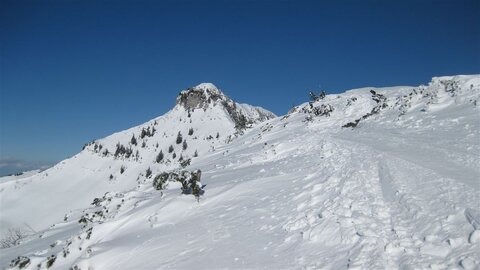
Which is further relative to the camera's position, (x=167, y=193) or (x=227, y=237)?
(x=167, y=193)

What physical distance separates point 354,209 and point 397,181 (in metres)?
1.98

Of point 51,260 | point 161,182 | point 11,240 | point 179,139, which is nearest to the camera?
point 51,260

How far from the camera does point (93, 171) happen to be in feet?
183

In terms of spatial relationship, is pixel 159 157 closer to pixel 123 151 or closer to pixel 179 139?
pixel 179 139

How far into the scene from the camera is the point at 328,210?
8.82 m

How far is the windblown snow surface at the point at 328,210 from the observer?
677 cm

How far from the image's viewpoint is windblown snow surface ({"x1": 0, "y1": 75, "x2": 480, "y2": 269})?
677cm

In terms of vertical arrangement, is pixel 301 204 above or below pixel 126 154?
below

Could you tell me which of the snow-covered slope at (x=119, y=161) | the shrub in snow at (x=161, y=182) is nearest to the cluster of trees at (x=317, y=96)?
the snow-covered slope at (x=119, y=161)

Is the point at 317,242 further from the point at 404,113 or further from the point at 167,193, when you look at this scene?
the point at 404,113

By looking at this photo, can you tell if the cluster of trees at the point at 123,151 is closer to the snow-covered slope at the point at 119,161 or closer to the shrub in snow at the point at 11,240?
the snow-covered slope at the point at 119,161

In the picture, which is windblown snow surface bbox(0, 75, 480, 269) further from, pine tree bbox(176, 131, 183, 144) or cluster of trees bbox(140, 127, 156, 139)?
cluster of trees bbox(140, 127, 156, 139)

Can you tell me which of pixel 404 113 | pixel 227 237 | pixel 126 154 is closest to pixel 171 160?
pixel 126 154

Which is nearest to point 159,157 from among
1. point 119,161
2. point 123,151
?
point 119,161
